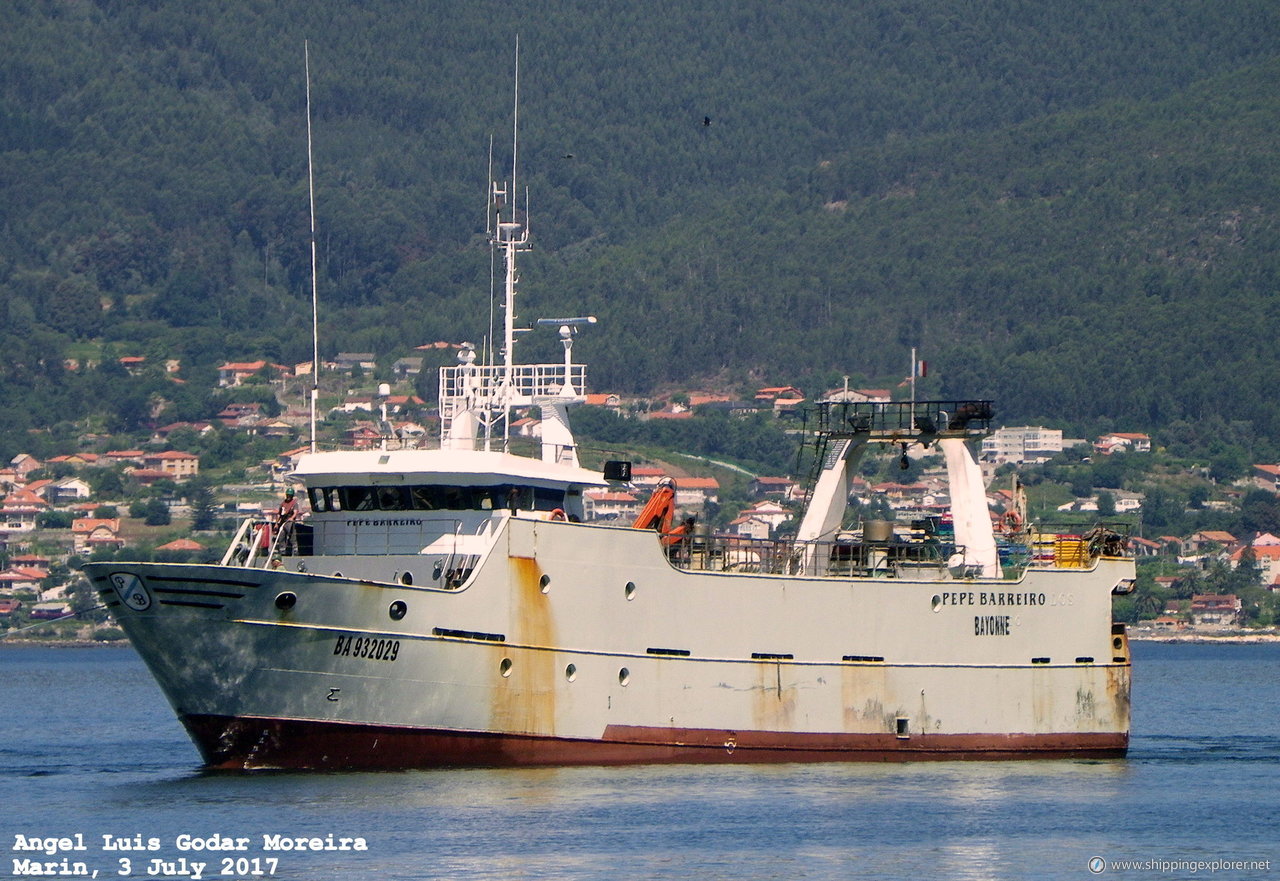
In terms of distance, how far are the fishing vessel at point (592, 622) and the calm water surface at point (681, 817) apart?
672 millimetres

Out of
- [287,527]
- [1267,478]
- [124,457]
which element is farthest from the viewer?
[124,457]

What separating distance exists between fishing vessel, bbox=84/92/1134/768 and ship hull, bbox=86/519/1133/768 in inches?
1.6

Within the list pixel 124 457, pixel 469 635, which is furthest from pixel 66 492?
pixel 469 635

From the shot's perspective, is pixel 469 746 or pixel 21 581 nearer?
pixel 469 746

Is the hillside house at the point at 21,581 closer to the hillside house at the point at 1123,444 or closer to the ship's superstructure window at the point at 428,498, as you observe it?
the hillside house at the point at 1123,444

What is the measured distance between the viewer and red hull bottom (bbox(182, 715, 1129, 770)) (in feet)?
114

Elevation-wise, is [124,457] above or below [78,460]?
above

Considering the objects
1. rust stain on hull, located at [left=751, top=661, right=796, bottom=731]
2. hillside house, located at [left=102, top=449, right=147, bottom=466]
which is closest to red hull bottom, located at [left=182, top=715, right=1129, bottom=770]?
rust stain on hull, located at [left=751, top=661, right=796, bottom=731]

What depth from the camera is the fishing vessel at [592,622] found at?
34.5m

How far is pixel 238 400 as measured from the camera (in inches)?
7849

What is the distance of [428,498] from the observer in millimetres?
36625

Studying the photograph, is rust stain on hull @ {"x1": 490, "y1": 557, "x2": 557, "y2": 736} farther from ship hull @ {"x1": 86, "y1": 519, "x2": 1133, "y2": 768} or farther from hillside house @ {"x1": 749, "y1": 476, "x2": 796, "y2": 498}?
hillside house @ {"x1": 749, "y1": 476, "x2": 796, "y2": 498}

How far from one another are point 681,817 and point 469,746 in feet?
13.1

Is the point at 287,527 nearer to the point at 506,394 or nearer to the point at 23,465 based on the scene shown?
the point at 506,394
